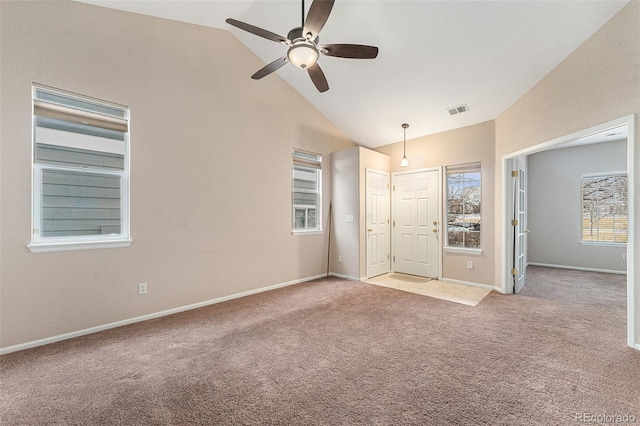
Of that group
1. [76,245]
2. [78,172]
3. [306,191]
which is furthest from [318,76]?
[76,245]

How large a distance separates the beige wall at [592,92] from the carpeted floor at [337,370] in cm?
100

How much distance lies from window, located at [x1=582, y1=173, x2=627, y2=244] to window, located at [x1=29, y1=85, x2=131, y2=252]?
28.9 feet

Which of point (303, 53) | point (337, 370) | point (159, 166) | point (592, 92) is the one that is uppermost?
point (303, 53)

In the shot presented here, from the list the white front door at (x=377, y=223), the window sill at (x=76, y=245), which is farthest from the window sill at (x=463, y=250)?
the window sill at (x=76, y=245)

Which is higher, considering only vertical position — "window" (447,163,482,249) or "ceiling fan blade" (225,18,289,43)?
"ceiling fan blade" (225,18,289,43)

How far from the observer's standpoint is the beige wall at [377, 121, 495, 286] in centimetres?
452

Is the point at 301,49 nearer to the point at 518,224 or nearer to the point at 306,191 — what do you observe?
the point at 306,191

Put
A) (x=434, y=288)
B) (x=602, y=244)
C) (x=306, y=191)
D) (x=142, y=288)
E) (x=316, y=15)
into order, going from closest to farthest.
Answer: (x=316, y=15) → (x=142, y=288) → (x=434, y=288) → (x=306, y=191) → (x=602, y=244)

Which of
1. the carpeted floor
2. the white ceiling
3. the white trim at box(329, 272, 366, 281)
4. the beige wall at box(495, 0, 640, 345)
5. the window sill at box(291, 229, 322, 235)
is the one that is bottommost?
the carpeted floor

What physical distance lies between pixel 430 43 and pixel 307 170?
279 centimetres

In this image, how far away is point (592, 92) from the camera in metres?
2.83

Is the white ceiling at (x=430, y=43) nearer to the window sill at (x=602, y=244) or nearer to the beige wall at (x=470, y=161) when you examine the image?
the beige wall at (x=470, y=161)

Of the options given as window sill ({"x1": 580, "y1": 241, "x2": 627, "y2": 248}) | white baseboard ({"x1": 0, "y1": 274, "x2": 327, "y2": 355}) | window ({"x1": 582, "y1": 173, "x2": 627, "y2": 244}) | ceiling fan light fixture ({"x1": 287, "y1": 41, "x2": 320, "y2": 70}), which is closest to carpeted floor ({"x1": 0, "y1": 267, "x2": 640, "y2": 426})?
white baseboard ({"x1": 0, "y1": 274, "x2": 327, "y2": 355})

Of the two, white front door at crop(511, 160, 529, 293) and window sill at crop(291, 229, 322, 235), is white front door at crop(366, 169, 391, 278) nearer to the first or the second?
window sill at crop(291, 229, 322, 235)
